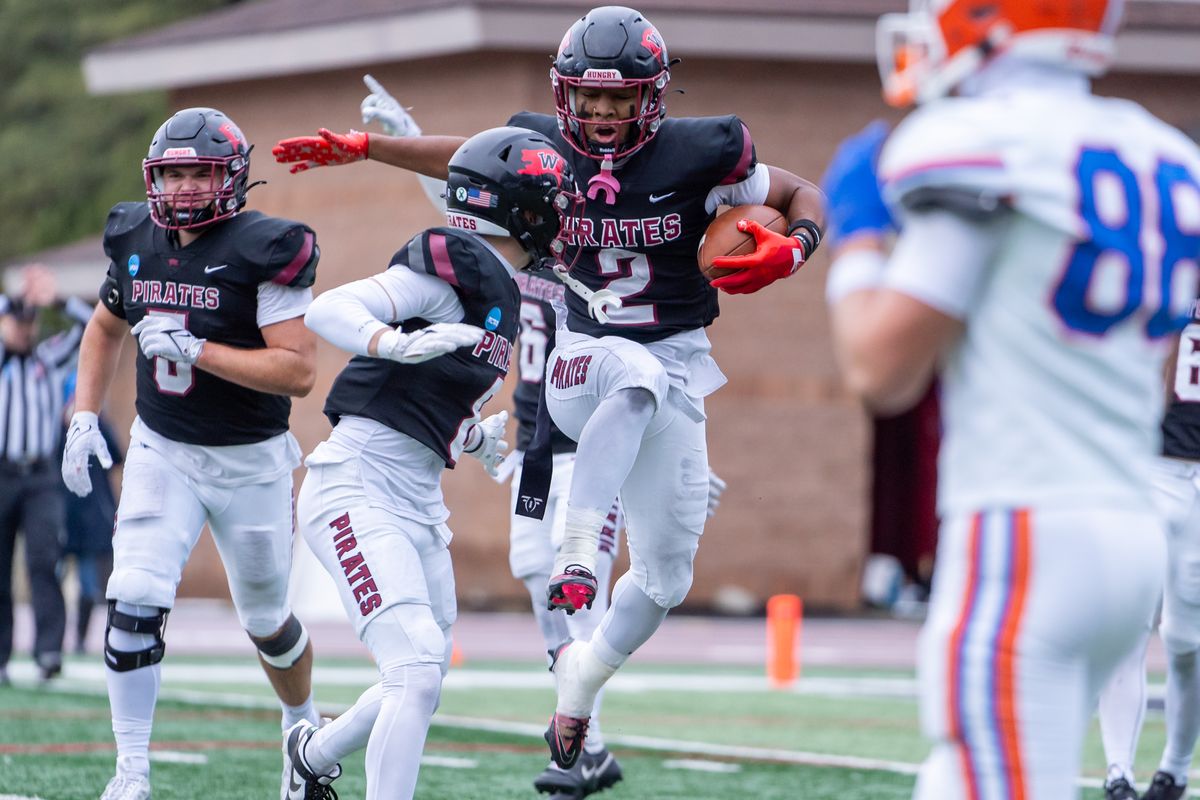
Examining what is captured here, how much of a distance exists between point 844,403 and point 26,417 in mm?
9203

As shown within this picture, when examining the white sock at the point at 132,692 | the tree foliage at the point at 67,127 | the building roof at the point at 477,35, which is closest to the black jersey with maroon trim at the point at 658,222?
the white sock at the point at 132,692

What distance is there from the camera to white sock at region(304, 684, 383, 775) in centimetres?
473

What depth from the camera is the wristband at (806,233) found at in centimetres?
527

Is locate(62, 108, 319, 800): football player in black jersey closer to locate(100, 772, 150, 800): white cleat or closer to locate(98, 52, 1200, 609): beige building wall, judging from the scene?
locate(100, 772, 150, 800): white cleat

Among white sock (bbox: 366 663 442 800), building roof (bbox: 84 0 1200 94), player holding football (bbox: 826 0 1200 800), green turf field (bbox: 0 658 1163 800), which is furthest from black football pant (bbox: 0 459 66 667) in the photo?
player holding football (bbox: 826 0 1200 800)

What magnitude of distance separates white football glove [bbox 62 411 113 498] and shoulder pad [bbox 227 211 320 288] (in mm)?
753

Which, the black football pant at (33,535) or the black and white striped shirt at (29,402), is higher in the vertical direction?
the black and white striped shirt at (29,402)

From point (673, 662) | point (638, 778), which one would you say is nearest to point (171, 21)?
point (673, 662)

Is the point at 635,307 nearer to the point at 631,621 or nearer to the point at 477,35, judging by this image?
the point at 631,621

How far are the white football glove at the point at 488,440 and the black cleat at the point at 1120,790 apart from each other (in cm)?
227

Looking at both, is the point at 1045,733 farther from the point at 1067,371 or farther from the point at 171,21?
the point at 171,21

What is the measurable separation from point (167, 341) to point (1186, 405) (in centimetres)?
328

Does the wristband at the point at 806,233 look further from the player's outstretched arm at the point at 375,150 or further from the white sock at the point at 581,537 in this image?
the player's outstretched arm at the point at 375,150

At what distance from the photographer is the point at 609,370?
5320mm
